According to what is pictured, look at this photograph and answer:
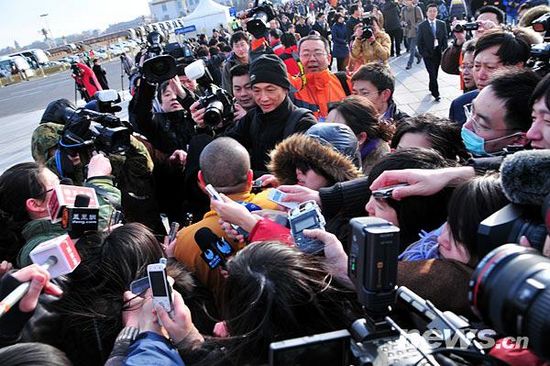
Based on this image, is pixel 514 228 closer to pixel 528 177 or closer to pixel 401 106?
pixel 528 177

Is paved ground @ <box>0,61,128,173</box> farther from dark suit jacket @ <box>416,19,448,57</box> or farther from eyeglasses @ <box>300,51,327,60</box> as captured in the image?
dark suit jacket @ <box>416,19,448,57</box>

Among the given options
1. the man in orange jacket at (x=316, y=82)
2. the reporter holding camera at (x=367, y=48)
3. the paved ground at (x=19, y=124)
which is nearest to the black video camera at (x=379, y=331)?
the man in orange jacket at (x=316, y=82)

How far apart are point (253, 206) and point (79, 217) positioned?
2.53 feet

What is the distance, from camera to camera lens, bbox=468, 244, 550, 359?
688mm

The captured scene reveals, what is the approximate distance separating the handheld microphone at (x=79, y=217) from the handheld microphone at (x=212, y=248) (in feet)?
1.45

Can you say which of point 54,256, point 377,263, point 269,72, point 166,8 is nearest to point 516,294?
point 377,263

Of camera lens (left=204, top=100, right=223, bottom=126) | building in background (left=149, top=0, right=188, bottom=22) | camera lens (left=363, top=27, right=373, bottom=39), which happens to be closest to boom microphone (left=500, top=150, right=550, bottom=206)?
camera lens (left=204, top=100, right=223, bottom=126)

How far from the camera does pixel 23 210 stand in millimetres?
2330

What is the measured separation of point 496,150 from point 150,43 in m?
3.28

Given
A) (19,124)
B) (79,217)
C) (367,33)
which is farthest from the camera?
(19,124)

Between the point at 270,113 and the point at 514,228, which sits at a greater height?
the point at 514,228

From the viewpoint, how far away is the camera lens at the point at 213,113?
9.98ft

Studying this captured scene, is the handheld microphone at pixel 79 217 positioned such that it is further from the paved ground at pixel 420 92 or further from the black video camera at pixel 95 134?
the paved ground at pixel 420 92

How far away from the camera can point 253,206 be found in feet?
7.04
